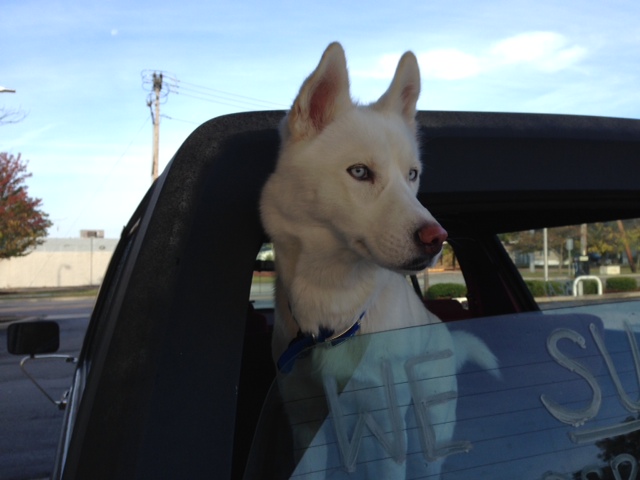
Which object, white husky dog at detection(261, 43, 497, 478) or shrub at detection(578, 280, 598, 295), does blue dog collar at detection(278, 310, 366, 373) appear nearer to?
white husky dog at detection(261, 43, 497, 478)

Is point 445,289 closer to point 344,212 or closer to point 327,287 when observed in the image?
point 327,287

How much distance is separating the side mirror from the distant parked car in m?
1.47

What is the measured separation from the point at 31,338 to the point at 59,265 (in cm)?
4824

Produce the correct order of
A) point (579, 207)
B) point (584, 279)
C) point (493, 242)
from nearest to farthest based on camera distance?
point (579, 207), point (584, 279), point (493, 242)

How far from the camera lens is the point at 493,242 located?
3.05 m

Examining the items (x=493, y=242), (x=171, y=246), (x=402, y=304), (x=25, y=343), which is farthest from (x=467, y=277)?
(x=171, y=246)

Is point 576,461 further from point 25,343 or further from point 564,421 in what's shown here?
point 25,343

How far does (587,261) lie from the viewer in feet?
5.97

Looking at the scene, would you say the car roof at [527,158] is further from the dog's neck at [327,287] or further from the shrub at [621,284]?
the dog's neck at [327,287]

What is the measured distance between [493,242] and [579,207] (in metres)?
1.66

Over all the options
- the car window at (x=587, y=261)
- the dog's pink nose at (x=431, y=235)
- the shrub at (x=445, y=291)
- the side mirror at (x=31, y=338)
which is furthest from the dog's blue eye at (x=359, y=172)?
the side mirror at (x=31, y=338)

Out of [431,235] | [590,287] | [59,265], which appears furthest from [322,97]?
[59,265]

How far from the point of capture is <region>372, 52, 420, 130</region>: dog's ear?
70.5 inches

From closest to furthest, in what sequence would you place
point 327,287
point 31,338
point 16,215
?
point 327,287 < point 31,338 < point 16,215
